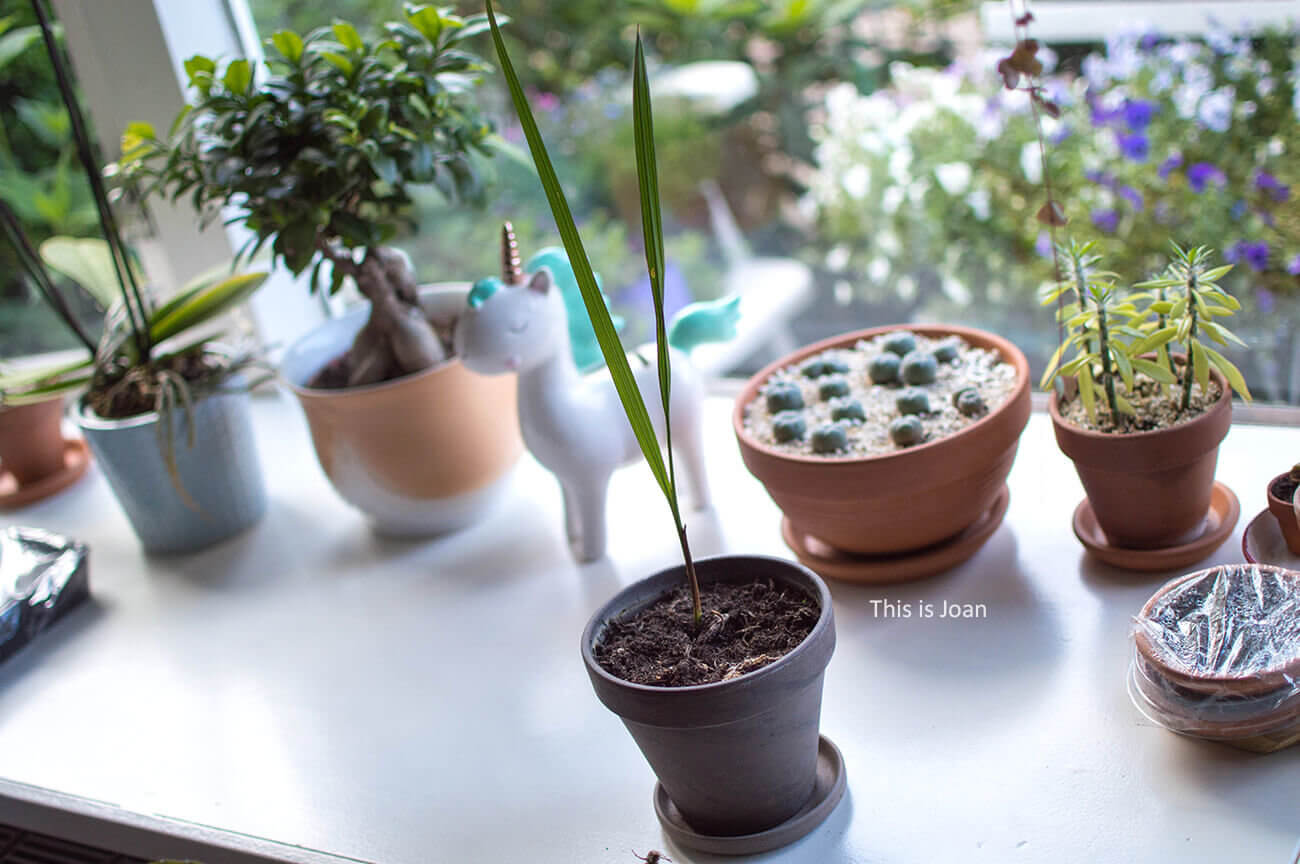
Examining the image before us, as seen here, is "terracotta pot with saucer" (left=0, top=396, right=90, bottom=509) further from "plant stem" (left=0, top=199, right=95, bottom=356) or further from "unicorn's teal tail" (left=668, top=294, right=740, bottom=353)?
"unicorn's teal tail" (left=668, top=294, right=740, bottom=353)

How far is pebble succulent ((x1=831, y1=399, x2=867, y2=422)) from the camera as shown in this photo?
3.11ft

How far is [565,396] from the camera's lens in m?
A: 1.01

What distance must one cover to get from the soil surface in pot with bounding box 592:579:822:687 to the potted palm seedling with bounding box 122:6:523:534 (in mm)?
439

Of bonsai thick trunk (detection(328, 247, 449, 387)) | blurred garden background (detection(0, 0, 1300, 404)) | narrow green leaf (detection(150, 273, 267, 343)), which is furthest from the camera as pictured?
blurred garden background (detection(0, 0, 1300, 404))

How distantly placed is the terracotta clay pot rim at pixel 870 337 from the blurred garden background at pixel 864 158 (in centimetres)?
35

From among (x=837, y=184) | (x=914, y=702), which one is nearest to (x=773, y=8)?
(x=837, y=184)

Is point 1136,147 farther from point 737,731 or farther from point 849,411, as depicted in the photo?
point 737,731

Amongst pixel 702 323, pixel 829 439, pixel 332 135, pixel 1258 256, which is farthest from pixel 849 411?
pixel 1258 256

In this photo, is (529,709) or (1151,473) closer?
(1151,473)

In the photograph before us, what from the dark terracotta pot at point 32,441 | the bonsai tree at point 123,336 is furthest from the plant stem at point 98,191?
the dark terracotta pot at point 32,441

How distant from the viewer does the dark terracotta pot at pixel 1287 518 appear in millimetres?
821

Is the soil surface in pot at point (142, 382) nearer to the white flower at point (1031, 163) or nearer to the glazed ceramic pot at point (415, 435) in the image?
the glazed ceramic pot at point (415, 435)

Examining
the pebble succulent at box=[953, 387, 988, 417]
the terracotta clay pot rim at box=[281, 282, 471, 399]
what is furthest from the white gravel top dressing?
the terracotta clay pot rim at box=[281, 282, 471, 399]

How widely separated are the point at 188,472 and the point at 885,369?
0.79 meters
